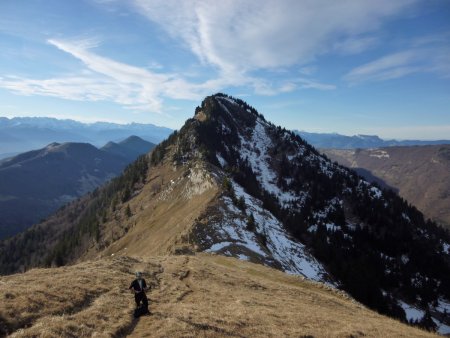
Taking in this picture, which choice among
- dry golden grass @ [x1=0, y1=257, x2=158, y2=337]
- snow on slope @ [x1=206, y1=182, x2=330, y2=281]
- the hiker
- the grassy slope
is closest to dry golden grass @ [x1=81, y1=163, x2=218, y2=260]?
snow on slope @ [x1=206, y1=182, x2=330, y2=281]

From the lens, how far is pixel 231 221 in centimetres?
6800

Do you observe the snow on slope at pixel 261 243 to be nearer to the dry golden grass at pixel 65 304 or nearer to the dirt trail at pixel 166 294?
the dirt trail at pixel 166 294

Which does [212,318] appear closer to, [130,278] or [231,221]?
[130,278]

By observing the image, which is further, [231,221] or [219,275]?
[231,221]

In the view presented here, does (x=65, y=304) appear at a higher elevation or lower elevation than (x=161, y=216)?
higher

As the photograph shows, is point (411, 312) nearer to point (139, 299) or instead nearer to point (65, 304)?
point (139, 299)

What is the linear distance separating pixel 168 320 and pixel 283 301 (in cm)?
1450

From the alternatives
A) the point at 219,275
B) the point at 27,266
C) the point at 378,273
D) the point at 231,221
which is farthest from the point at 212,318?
the point at 27,266

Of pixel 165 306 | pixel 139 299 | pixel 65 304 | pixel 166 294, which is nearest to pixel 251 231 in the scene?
pixel 166 294

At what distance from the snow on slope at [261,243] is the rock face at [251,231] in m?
0.28

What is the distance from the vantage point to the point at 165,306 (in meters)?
23.7

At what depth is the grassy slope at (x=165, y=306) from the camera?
59.6 ft

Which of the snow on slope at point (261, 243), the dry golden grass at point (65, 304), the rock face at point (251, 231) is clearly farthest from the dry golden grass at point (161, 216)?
the dry golden grass at point (65, 304)

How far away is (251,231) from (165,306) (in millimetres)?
44458
